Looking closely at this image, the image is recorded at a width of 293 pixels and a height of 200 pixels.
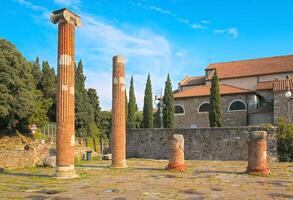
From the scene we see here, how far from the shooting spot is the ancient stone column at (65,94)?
12203 millimetres

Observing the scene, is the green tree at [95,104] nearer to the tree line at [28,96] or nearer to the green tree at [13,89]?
the tree line at [28,96]

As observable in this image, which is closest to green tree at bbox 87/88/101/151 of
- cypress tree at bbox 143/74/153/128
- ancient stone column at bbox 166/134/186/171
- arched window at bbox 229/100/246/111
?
cypress tree at bbox 143/74/153/128

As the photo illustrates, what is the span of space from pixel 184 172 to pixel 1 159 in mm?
7599

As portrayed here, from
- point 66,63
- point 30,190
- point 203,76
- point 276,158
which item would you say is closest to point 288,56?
point 203,76

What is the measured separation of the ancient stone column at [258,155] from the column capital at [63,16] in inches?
314

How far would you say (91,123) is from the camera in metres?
37.7

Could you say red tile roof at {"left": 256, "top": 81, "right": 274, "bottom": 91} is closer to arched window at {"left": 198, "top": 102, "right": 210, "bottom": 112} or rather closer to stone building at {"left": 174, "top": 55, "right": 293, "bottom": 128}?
stone building at {"left": 174, "top": 55, "right": 293, "bottom": 128}

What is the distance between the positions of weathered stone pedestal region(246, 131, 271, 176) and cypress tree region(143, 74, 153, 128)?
21.0m

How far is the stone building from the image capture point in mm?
29938

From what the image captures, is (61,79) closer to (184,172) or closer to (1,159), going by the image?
(1,159)

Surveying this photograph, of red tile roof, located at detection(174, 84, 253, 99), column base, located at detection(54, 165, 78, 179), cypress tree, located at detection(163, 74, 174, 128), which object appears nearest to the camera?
column base, located at detection(54, 165, 78, 179)

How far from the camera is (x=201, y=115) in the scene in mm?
34469

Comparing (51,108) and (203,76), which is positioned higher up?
(203,76)

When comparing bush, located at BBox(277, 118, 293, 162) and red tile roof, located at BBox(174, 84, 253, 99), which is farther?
red tile roof, located at BBox(174, 84, 253, 99)
